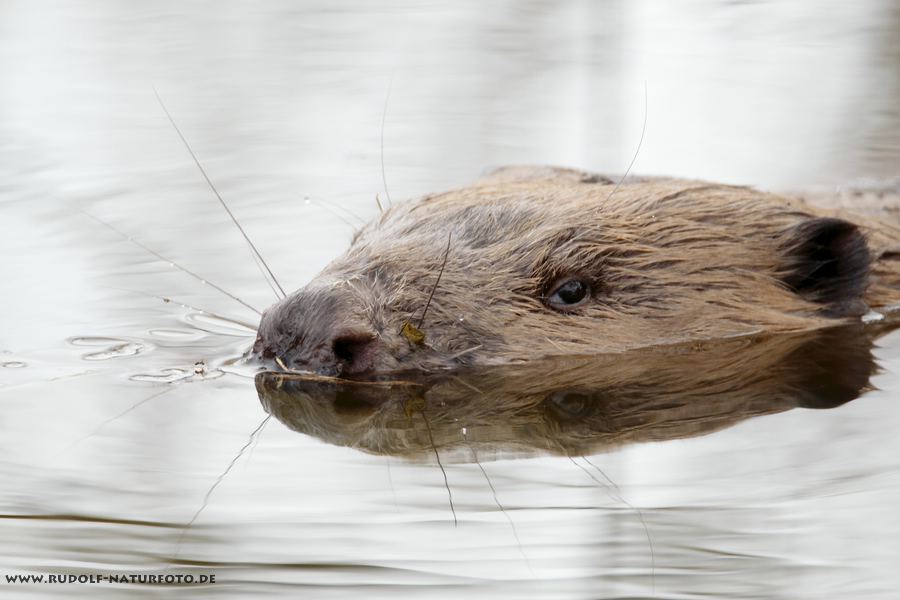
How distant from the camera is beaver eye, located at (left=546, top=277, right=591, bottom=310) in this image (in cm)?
535

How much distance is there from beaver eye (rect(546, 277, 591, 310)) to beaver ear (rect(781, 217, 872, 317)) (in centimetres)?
77

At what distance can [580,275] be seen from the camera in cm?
538

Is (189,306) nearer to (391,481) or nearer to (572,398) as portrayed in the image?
(572,398)

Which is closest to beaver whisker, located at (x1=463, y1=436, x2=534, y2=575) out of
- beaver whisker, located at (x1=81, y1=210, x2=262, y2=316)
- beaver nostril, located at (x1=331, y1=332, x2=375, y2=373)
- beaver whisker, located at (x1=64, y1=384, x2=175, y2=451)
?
beaver nostril, located at (x1=331, y1=332, x2=375, y2=373)

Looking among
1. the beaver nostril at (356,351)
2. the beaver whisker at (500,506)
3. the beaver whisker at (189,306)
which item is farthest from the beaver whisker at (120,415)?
the beaver whisker at (500,506)

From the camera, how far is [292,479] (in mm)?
4152

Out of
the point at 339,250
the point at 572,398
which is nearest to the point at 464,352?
the point at 572,398

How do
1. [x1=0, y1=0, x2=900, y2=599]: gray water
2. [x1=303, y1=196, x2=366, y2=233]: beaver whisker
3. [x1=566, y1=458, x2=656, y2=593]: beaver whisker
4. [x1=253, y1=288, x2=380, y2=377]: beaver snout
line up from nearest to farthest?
[x1=566, y1=458, x2=656, y2=593]: beaver whisker < [x1=0, y1=0, x2=900, y2=599]: gray water < [x1=253, y1=288, x2=380, y2=377]: beaver snout < [x1=303, y1=196, x2=366, y2=233]: beaver whisker

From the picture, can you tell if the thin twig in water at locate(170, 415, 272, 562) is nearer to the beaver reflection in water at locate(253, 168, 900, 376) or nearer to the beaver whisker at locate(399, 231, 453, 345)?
the beaver reflection in water at locate(253, 168, 900, 376)

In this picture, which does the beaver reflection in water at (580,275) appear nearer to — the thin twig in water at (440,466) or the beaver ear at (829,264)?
the beaver ear at (829,264)

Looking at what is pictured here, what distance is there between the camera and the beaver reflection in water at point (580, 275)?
5.06 m

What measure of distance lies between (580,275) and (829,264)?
0.95 m

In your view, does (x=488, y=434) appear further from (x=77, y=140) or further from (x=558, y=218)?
(x=77, y=140)

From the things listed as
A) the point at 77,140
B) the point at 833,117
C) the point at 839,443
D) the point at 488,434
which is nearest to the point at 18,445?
the point at 488,434
